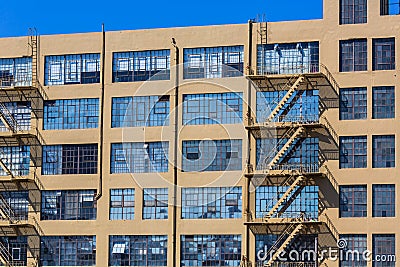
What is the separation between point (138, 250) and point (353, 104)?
60.7ft

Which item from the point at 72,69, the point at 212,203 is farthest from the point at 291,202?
the point at 72,69

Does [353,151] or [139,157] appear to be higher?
[353,151]

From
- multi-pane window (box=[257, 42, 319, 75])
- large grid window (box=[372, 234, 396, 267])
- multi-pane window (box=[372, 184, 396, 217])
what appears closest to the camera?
large grid window (box=[372, 234, 396, 267])

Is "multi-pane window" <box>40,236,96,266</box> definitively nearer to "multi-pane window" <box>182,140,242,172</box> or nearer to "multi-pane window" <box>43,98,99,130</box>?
"multi-pane window" <box>43,98,99,130</box>

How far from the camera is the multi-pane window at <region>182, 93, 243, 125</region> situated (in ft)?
226

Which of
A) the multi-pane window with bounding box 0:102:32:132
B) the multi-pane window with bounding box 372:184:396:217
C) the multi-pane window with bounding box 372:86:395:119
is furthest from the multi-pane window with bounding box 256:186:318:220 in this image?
the multi-pane window with bounding box 0:102:32:132

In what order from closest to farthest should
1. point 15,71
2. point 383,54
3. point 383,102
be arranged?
1. point 383,102
2. point 383,54
3. point 15,71

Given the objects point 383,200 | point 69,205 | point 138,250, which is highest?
point 383,200

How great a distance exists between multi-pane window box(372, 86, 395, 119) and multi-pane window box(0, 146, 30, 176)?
26.1 meters

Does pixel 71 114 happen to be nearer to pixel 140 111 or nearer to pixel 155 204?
pixel 140 111

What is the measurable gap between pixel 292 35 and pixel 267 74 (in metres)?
3.26

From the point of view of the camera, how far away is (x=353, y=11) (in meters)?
67.5

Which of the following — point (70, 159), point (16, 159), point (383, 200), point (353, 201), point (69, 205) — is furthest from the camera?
point (16, 159)

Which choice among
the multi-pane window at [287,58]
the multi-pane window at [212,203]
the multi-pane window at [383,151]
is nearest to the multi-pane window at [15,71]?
the multi-pane window at [212,203]
